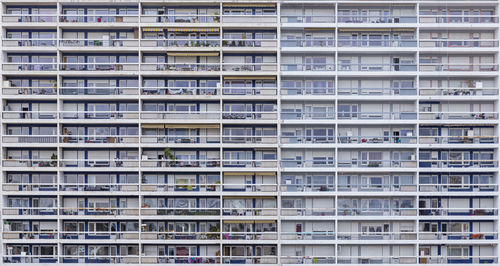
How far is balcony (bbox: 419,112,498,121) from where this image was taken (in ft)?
125

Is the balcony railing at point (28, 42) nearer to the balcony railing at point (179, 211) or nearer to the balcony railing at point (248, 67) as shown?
the balcony railing at point (248, 67)

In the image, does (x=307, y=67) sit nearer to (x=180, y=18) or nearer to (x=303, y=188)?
(x=303, y=188)

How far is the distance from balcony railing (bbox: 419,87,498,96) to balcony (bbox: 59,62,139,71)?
2452cm

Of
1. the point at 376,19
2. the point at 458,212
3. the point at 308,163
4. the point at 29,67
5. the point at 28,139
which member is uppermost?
the point at 376,19

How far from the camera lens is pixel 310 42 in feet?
128

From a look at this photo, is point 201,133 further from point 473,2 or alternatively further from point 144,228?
point 473,2

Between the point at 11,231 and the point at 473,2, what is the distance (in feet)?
143

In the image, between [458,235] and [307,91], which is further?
[307,91]

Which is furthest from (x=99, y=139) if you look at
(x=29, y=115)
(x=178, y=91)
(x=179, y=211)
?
(x=179, y=211)

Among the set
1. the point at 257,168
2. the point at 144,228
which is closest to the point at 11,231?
the point at 144,228

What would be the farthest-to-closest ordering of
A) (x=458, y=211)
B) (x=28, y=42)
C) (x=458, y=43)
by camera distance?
1. (x=458, y=43)
2. (x=28, y=42)
3. (x=458, y=211)

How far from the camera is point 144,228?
38.1m

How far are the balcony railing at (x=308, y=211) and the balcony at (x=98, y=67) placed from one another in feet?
56.9

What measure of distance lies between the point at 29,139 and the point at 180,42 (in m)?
15.2
